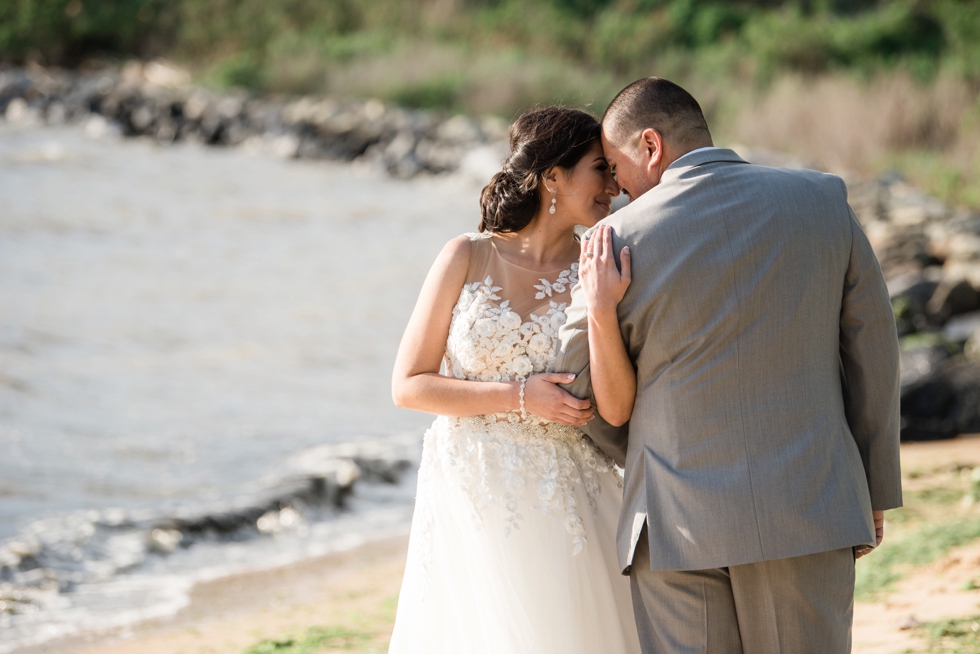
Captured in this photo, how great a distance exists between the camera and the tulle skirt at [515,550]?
3105mm

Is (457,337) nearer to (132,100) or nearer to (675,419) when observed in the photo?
(675,419)

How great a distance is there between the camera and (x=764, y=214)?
2533 mm

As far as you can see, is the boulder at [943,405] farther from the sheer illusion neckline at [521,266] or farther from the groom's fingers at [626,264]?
the groom's fingers at [626,264]

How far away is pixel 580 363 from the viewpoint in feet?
9.30

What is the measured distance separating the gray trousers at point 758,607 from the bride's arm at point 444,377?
21.7 inches

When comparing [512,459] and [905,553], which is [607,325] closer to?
[512,459]

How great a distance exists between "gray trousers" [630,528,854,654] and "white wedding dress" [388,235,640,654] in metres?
0.50

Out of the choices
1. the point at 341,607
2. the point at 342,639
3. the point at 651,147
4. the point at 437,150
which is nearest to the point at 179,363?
the point at 341,607

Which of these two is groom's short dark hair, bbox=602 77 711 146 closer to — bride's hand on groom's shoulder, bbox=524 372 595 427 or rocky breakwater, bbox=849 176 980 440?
bride's hand on groom's shoulder, bbox=524 372 595 427

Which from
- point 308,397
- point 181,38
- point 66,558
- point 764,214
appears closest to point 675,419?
point 764,214

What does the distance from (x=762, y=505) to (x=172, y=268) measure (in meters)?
13.2

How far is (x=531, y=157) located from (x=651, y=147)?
554mm

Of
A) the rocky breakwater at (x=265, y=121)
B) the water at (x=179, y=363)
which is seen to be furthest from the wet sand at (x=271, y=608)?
the rocky breakwater at (x=265, y=121)

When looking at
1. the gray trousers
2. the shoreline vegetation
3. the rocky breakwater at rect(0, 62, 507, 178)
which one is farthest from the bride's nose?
the rocky breakwater at rect(0, 62, 507, 178)
